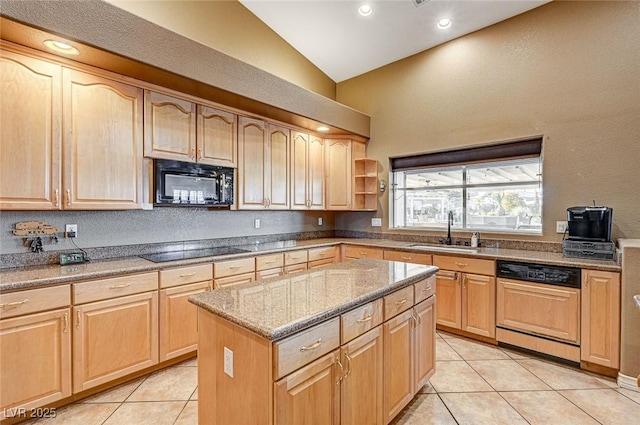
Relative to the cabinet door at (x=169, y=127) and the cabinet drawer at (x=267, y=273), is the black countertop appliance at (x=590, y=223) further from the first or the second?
the cabinet door at (x=169, y=127)

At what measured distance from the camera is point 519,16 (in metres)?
3.28

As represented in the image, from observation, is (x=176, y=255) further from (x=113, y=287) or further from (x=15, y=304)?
(x=15, y=304)

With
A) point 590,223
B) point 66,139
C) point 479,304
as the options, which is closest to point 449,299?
point 479,304

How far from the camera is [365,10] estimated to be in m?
3.37

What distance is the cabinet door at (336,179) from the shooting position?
14.5ft

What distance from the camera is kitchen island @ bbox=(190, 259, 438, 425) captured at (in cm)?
116

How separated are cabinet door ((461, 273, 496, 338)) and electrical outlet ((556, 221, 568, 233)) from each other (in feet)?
2.94

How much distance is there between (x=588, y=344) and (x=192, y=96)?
4156 millimetres

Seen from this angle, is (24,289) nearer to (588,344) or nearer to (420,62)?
(588,344)

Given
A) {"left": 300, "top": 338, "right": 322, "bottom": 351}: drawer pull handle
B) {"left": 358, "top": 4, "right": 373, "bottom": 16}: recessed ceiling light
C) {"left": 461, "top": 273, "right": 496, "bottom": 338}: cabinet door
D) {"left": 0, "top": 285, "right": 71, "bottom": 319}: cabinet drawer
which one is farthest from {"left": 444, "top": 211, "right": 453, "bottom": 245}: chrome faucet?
{"left": 0, "top": 285, "right": 71, "bottom": 319}: cabinet drawer

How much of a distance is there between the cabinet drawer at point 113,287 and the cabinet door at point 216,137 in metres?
1.24

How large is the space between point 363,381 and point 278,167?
281 cm

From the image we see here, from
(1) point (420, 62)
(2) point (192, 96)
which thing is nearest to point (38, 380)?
(2) point (192, 96)

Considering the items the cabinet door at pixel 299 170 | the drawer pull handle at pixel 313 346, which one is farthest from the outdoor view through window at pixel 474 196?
the drawer pull handle at pixel 313 346
